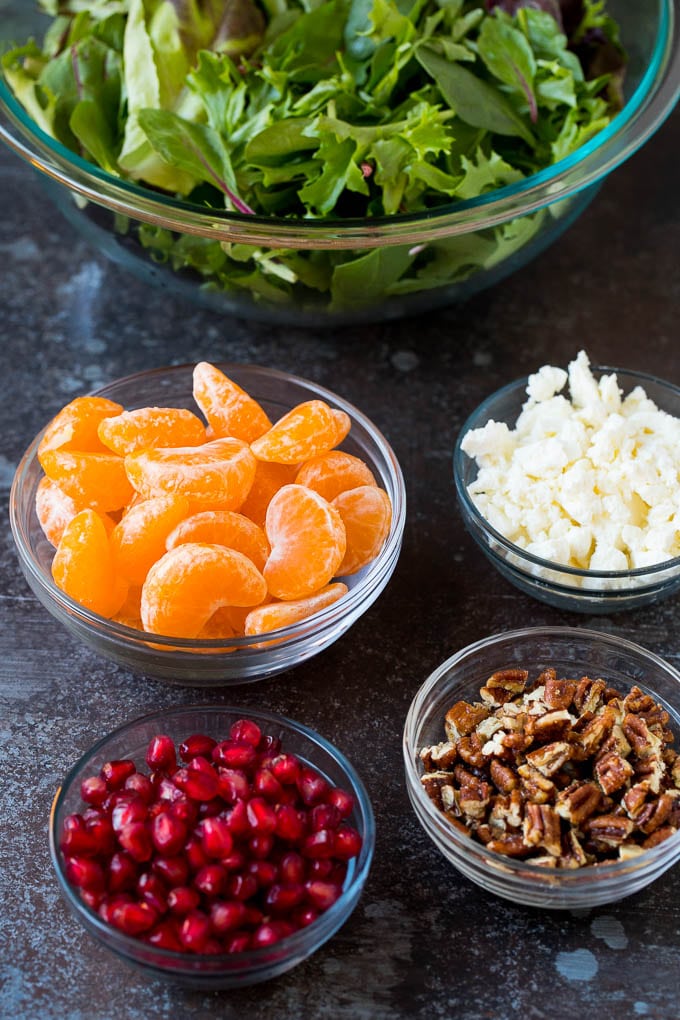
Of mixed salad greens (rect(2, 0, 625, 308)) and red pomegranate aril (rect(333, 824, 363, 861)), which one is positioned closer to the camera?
red pomegranate aril (rect(333, 824, 363, 861))

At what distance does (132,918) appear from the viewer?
3.49ft

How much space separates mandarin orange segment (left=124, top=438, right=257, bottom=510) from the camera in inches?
52.1

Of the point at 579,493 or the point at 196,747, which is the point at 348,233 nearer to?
the point at 579,493

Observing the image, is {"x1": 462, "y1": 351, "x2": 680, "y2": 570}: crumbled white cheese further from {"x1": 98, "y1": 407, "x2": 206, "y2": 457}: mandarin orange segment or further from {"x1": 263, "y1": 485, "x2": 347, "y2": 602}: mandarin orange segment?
{"x1": 98, "y1": 407, "x2": 206, "y2": 457}: mandarin orange segment

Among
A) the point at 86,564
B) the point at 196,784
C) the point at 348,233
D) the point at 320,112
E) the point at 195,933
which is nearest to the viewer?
the point at 195,933

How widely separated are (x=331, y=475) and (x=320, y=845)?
52 centimetres

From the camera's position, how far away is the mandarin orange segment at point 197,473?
1.32 meters

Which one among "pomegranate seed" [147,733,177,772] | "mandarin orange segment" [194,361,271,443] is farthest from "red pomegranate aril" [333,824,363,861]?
"mandarin orange segment" [194,361,271,443]

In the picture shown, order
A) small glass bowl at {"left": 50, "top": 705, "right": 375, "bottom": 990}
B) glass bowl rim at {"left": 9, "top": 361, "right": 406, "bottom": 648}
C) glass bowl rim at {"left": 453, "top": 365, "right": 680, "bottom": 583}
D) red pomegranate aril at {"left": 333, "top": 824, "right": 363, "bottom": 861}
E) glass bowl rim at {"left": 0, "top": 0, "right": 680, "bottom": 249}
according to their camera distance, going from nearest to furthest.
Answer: small glass bowl at {"left": 50, "top": 705, "right": 375, "bottom": 990}, red pomegranate aril at {"left": 333, "top": 824, "right": 363, "bottom": 861}, glass bowl rim at {"left": 9, "top": 361, "right": 406, "bottom": 648}, glass bowl rim at {"left": 453, "top": 365, "right": 680, "bottom": 583}, glass bowl rim at {"left": 0, "top": 0, "right": 680, "bottom": 249}

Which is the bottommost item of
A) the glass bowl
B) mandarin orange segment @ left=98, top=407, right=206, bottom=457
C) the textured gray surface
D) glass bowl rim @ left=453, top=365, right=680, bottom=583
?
the textured gray surface

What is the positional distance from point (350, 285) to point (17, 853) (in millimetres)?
977

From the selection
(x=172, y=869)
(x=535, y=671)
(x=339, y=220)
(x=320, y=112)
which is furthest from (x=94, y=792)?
(x=320, y=112)

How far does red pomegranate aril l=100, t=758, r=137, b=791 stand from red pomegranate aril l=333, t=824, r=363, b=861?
257 mm

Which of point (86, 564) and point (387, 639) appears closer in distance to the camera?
point (86, 564)
